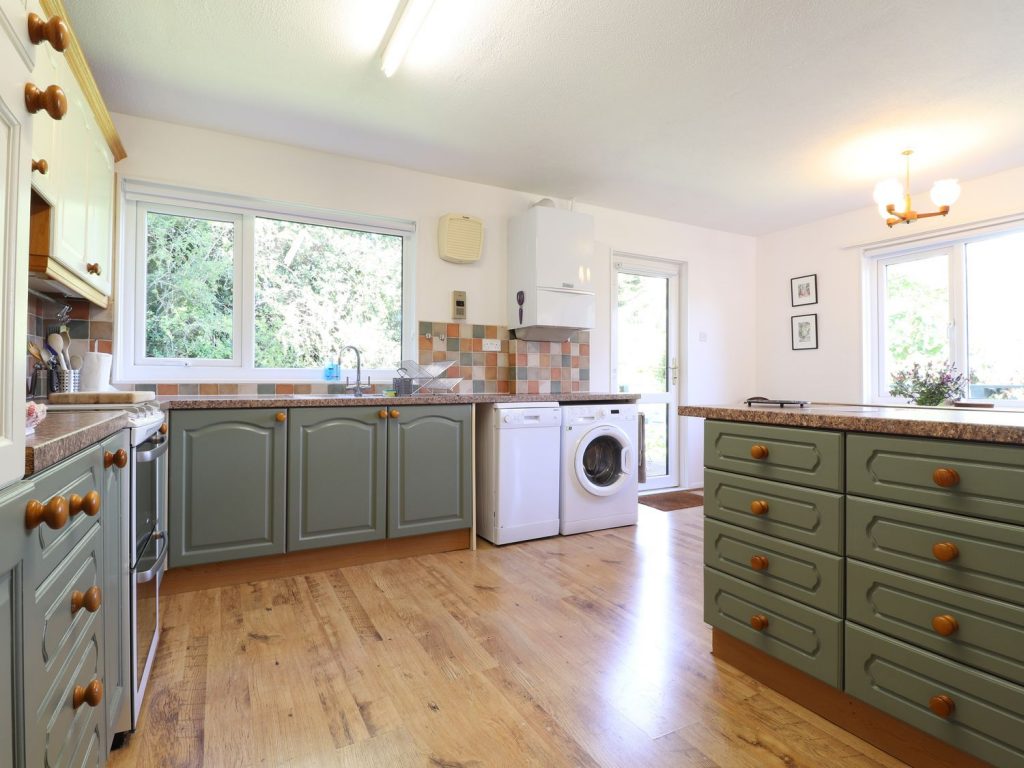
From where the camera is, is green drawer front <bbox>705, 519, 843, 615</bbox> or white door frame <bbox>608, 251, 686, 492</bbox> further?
white door frame <bbox>608, 251, 686, 492</bbox>

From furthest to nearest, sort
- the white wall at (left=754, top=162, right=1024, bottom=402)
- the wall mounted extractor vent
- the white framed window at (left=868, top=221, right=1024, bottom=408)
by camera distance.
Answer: the white wall at (left=754, top=162, right=1024, bottom=402) → the white framed window at (left=868, top=221, right=1024, bottom=408) → the wall mounted extractor vent

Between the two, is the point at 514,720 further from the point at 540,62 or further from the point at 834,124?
the point at 834,124

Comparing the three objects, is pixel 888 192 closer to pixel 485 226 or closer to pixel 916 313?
pixel 916 313

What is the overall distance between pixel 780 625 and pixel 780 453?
49 cm

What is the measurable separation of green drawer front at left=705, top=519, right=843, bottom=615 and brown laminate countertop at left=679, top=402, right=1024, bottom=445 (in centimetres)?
34

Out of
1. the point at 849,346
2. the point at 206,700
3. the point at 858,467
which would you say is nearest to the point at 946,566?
the point at 858,467

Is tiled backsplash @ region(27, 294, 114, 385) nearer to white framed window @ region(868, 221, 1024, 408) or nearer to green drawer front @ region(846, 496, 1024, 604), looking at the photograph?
green drawer front @ region(846, 496, 1024, 604)

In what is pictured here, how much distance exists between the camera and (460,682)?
168 cm

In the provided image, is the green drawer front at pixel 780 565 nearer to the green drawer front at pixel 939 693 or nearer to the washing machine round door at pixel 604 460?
the green drawer front at pixel 939 693

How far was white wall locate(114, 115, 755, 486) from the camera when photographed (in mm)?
2869

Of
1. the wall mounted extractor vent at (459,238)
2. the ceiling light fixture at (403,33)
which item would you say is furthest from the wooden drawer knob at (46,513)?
the wall mounted extractor vent at (459,238)

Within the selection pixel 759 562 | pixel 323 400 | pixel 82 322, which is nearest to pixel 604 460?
pixel 323 400

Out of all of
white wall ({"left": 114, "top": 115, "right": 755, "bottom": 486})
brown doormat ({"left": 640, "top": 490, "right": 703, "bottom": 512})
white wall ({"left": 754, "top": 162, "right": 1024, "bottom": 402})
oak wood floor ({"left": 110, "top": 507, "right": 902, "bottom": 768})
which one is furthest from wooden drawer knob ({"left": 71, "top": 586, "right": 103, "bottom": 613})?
white wall ({"left": 754, "top": 162, "right": 1024, "bottom": 402})

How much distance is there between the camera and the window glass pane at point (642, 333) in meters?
4.47
